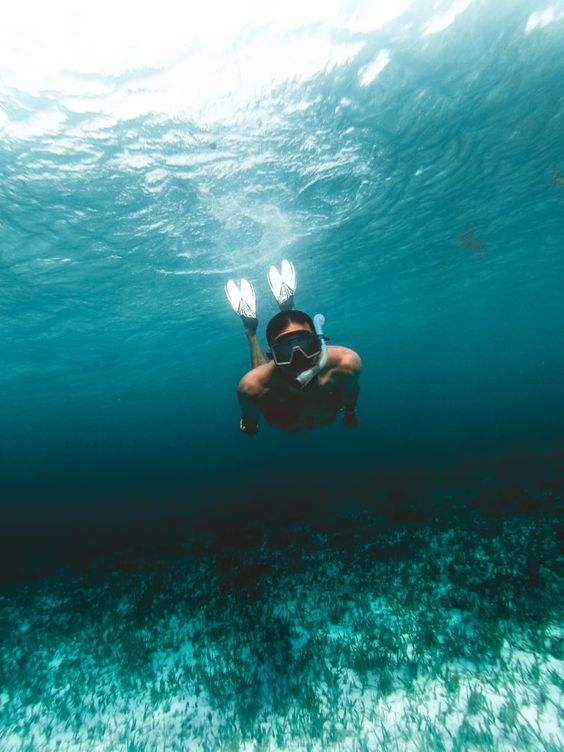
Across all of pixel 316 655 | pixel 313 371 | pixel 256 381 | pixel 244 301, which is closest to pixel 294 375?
pixel 313 371

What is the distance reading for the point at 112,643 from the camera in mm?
7828

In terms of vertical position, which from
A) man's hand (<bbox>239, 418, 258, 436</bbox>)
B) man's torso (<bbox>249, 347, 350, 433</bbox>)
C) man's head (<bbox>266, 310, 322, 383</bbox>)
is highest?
man's head (<bbox>266, 310, 322, 383</bbox>)

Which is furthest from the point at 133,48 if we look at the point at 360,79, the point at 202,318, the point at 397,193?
the point at 202,318

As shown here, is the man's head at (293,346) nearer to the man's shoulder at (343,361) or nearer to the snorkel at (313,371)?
the snorkel at (313,371)

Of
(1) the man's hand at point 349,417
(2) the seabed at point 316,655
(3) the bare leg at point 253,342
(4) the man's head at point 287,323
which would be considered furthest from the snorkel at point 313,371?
(2) the seabed at point 316,655

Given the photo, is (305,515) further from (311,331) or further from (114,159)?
(114,159)

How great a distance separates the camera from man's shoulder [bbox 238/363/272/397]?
17.5ft

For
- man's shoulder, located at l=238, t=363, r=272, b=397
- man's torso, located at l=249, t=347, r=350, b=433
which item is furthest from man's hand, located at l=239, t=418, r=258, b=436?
man's shoulder, located at l=238, t=363, r=272, b=397

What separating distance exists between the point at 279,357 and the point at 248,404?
1.24m

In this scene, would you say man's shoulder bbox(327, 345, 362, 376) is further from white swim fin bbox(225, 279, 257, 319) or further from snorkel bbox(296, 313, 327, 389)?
white swim fin bbox(225, 279, 257, 319)

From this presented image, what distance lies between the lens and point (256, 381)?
211 inches

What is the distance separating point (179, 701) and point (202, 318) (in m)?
21.6

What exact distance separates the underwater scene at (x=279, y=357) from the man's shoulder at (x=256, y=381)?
8 cm

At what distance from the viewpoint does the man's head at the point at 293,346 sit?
4602mm
